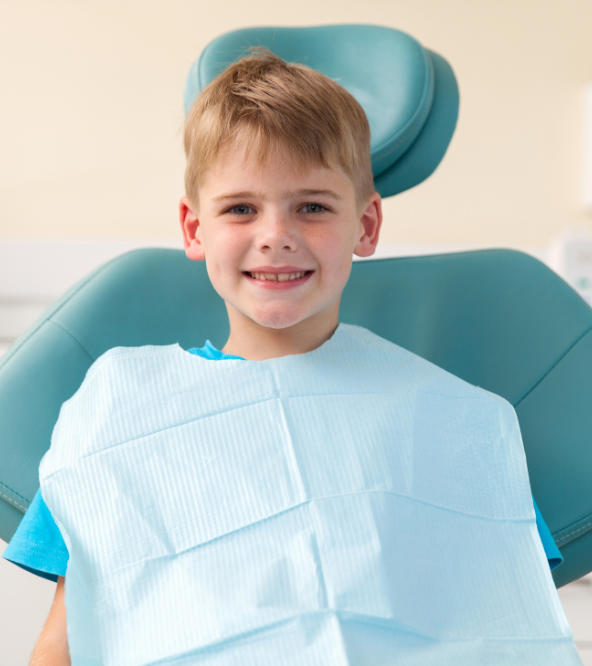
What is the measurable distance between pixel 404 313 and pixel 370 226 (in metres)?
0.14

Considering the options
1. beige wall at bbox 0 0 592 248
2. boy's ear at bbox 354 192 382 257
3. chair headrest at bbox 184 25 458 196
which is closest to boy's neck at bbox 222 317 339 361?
boy's ear at bbox 354 192 382 257

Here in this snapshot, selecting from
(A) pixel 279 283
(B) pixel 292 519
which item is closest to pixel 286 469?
(B) pixel 292 519

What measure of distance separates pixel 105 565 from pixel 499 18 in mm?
1942

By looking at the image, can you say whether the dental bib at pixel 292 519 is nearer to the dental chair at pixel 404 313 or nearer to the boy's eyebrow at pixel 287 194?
the dental chair at pixel 404 313

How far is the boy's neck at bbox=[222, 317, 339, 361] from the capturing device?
1071 mm

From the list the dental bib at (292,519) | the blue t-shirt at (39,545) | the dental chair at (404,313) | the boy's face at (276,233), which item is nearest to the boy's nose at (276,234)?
the boy's face at (276,233)

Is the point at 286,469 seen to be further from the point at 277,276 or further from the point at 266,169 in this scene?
the point at 266,169

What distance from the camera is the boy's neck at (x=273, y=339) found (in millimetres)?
1071

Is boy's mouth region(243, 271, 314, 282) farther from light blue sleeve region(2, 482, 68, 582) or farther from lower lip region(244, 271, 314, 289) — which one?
light blue sleeve region(2, 482, 68, 582)

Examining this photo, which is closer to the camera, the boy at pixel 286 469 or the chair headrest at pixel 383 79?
the boy at pixel 286 469

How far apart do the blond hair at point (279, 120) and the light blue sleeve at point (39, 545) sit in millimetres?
433

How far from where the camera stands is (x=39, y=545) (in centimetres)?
90

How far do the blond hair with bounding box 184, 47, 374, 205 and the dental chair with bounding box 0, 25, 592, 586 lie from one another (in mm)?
106

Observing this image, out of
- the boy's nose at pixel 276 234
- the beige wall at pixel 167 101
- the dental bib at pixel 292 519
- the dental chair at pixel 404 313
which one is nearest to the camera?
the dental bib at pixel 292 519
